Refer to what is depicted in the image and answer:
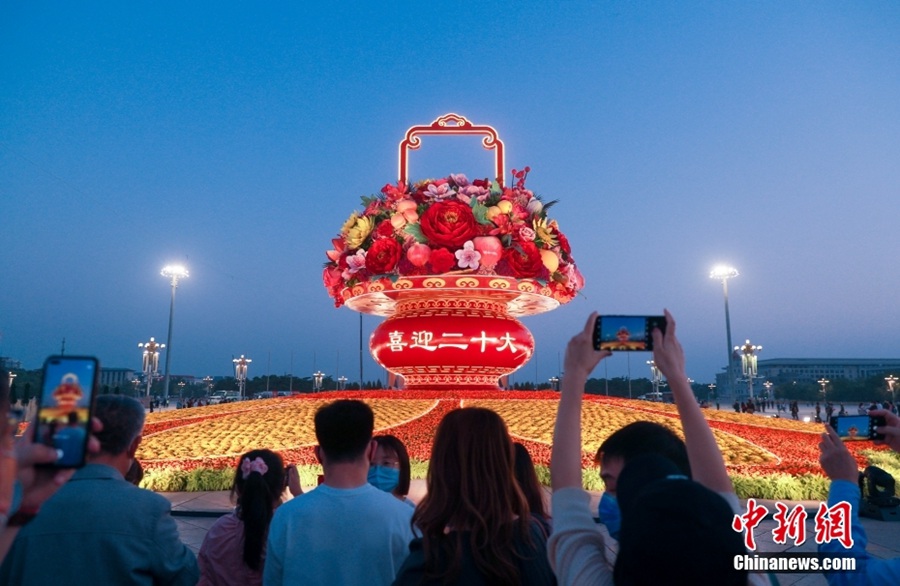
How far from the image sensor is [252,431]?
11086mm

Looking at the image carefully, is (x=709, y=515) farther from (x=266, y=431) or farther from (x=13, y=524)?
(x=266, y=431)

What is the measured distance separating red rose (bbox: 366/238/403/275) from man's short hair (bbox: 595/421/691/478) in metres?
10.9

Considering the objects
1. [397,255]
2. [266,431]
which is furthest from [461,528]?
[397,255]

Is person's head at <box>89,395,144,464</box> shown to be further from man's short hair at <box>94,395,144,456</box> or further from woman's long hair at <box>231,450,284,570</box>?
woman's long hair at <box>231,450,284,570</box>

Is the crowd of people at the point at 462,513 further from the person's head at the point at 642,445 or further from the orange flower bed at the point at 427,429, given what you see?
the orange flower bed at the point at 427,429

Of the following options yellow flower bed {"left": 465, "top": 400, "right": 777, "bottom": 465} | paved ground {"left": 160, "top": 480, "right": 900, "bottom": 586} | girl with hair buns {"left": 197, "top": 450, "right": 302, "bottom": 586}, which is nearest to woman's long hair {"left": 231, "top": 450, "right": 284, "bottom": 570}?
girl with hair buns {"left": 197, "top": 450, "right": 302, "bottom": 586}

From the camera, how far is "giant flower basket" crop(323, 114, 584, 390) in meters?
12.9

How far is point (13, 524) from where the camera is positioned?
1.54 m

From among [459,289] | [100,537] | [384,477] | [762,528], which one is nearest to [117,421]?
[100,537]

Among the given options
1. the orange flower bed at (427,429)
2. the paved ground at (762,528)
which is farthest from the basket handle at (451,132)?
the paved ground at (762,528)

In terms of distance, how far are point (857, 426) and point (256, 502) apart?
2799mm

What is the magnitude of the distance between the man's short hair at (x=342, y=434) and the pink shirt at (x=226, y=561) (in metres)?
0.99

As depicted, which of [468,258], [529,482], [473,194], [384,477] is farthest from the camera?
[473,194]

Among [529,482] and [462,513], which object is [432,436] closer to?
[529,482]
